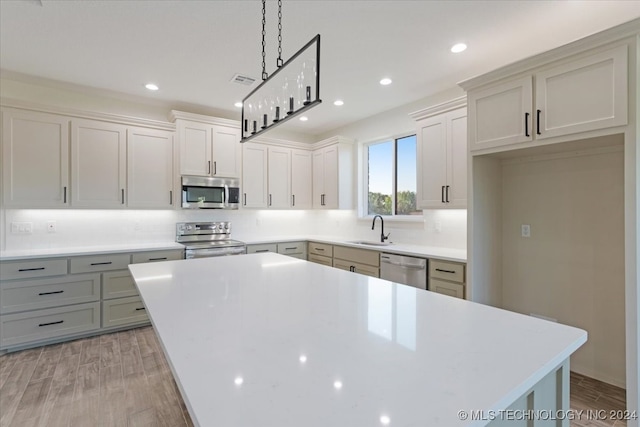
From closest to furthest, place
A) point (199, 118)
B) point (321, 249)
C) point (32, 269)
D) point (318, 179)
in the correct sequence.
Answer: point (32, 269) < point (199, 118) < point (321, 249) < point (318, 179)

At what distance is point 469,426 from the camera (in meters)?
0.60

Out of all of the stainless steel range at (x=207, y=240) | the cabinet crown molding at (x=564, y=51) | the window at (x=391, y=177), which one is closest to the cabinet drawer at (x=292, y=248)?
the stainless steel range at (x=207, y=240)

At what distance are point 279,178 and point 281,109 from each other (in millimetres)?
3003

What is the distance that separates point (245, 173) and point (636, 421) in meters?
4.34

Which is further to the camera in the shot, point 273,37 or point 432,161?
point 432,161

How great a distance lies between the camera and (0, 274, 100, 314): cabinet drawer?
2.95 metres

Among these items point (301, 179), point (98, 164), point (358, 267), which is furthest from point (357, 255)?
point (98, 164)

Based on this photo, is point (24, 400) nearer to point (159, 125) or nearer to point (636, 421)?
point (159, 125)

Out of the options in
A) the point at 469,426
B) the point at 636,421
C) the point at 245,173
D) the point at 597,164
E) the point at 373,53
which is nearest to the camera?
the point at 469,426

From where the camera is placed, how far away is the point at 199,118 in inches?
159

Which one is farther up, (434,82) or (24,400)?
(434,82)

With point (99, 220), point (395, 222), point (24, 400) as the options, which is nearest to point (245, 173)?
point (99, 220)

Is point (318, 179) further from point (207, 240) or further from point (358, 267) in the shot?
point (207, 240)

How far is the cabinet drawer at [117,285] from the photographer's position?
3346 mm
